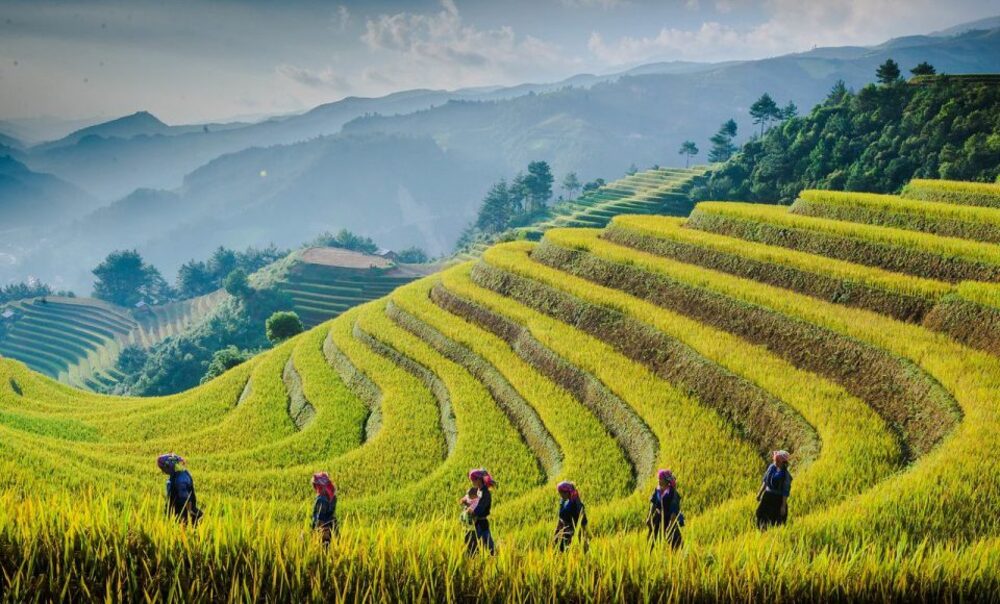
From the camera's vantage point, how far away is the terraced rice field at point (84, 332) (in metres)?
87.1

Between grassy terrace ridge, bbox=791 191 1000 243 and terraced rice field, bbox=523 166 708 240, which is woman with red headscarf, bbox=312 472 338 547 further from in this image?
terraced rice field, bbox=523 166 708 240

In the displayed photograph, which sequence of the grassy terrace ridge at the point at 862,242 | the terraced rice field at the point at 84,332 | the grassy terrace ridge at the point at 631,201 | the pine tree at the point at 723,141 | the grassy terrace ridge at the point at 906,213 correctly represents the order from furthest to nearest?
the pine tree at the point at 723,141 < the terraced rice field at the point at 84,332 < the grassy terrace ridge at the point at 631,201 < the grassy terrace ridge at the point at 906,213 < the grassy terrace ridge at the point at 862,242

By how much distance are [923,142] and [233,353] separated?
59.7 meters

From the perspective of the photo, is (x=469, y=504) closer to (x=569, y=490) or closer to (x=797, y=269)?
(x=569, y=490)

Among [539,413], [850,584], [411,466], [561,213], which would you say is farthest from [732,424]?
[561,213]

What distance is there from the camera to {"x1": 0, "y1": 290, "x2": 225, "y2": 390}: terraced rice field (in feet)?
286

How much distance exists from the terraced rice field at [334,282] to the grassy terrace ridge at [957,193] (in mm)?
66860

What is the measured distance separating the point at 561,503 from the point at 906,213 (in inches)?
737

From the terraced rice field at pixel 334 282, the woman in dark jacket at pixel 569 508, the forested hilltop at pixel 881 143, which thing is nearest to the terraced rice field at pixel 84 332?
the terraced rice field at pixel 334 282

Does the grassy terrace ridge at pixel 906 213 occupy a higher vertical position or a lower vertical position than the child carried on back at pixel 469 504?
higher

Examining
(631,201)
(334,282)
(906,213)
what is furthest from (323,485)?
(334,282)

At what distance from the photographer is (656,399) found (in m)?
13.8

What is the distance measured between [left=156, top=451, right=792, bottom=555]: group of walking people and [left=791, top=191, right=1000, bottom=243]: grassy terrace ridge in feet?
48.8

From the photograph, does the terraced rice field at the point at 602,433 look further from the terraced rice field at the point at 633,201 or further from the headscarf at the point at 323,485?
the terraced rice field at the point at 633,201
